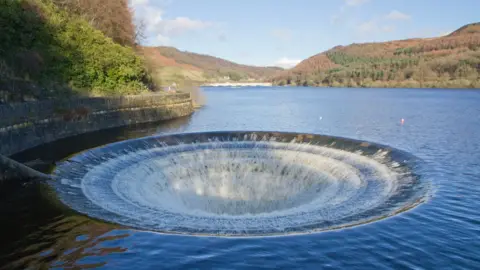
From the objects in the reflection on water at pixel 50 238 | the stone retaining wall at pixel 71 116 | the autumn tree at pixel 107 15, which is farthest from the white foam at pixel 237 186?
the autumn tree at pixel 107 15

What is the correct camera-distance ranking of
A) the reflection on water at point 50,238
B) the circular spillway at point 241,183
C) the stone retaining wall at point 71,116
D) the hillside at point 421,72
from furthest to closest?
the hillside at point 421,72 → the stone retaining wall at point 71,116 → the circular spillway at point 241,183 → the reflection on water at point 50,238

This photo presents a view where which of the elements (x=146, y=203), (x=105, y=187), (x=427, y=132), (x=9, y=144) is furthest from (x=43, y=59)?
(x=427, y=132)

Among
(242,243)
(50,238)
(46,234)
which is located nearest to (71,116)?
(46,234)

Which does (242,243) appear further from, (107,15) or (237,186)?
(107,15)

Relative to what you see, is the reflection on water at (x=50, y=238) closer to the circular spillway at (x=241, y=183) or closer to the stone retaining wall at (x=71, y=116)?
the circular spillway at (x=241, y=183)

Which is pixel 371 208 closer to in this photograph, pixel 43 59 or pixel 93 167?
pixel 93 167

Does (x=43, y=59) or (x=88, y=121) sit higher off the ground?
(x=43, y=59)

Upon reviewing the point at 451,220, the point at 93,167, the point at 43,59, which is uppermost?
the point at 43,59

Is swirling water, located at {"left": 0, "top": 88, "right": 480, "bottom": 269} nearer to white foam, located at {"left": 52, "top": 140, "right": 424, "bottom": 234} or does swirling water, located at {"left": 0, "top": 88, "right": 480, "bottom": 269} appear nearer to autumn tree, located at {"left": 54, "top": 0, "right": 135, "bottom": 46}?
white foam, located at {"left": 52, "top": 140, "right": 424, "bottom": 234}
